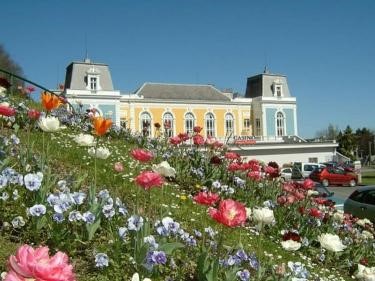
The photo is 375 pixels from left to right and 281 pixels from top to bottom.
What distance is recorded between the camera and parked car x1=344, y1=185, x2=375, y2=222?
1334cm

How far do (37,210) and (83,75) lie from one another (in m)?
55.4

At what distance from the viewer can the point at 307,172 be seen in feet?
134

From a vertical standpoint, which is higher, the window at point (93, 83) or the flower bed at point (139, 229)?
the window at point (93, 83)

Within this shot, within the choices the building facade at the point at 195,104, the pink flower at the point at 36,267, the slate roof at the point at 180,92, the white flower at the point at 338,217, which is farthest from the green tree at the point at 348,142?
the pink flower at the point at 36,267

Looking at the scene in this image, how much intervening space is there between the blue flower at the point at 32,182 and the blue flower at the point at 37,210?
0.29 m

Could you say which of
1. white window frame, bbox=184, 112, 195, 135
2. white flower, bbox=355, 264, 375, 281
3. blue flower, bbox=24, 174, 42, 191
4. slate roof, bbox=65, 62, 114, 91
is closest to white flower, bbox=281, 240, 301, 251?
white flower, bbox=355, 264, 375, 281

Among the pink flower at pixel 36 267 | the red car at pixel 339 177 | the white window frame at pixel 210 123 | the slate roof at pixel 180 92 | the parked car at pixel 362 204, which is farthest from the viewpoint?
the white window frame at pixel 210 123

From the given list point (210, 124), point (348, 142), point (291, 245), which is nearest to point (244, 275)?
→ point (291, 245)

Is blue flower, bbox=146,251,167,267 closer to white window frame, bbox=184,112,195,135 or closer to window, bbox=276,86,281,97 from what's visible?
white window frame, bbox=184,112,195,135

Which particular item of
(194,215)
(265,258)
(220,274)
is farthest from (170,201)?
(220,274)

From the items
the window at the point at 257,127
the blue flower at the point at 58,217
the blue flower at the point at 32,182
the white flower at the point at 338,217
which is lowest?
the white flower at the point at 338,217

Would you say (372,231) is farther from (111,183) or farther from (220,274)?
(220,274)

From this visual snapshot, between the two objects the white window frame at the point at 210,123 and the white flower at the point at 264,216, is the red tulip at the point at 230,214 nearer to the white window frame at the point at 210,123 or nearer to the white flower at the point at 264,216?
the white flower at the point at 264,216

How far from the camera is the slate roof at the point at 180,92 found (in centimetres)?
5962
